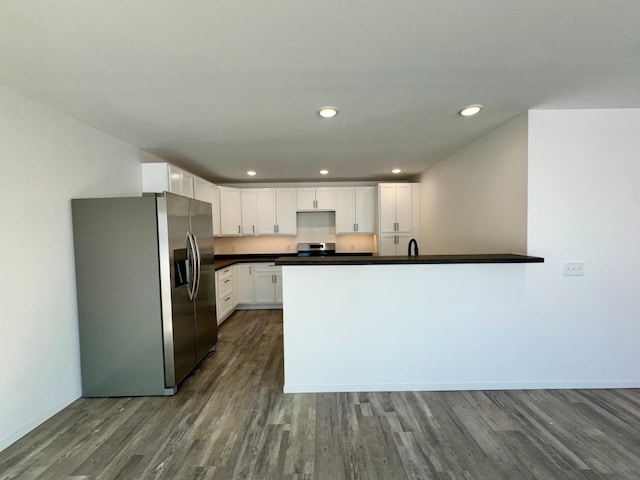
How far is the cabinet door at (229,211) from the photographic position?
4848 millimetres

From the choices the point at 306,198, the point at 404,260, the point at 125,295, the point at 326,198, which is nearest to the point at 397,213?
the point at 326,198

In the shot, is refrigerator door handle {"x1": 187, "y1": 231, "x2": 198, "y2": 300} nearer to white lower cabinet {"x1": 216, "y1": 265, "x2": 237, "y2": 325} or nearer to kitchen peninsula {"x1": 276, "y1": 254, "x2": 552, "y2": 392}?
kitchen peninsula {"x1": 276, "y1": 254, "x2": 552, "y2": 392}

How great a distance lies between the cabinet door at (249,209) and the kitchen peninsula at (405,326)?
291cm

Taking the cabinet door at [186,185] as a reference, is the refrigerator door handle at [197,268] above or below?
below

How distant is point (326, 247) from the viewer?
5238 millimetres

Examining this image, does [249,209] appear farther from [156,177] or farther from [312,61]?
[312,61]

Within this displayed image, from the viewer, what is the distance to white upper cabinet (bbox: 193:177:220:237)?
390 cm

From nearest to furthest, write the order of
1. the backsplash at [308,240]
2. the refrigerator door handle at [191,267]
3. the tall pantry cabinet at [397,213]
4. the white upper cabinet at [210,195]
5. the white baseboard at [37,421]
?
the white baseboard at [37,421] < the refrigerator door handle at [191,267] < the white upper cabinet at [210,195] < the tall pantry cabinet at [397,213] < the backsplash at [308,240]

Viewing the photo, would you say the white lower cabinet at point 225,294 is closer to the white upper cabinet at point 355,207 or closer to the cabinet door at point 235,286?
the cabinet door at point 235,286

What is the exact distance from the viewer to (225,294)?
14.0 feet

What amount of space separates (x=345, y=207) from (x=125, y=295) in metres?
3.64

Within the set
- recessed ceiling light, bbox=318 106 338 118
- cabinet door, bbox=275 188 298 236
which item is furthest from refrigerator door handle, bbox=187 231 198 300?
cabinet door, bbox=275 188 298 236

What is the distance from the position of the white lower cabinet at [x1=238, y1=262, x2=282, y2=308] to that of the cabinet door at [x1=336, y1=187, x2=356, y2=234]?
145 cm

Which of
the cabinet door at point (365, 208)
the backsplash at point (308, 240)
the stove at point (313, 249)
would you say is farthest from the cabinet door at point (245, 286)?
the cabinet door at point (365, 208)
